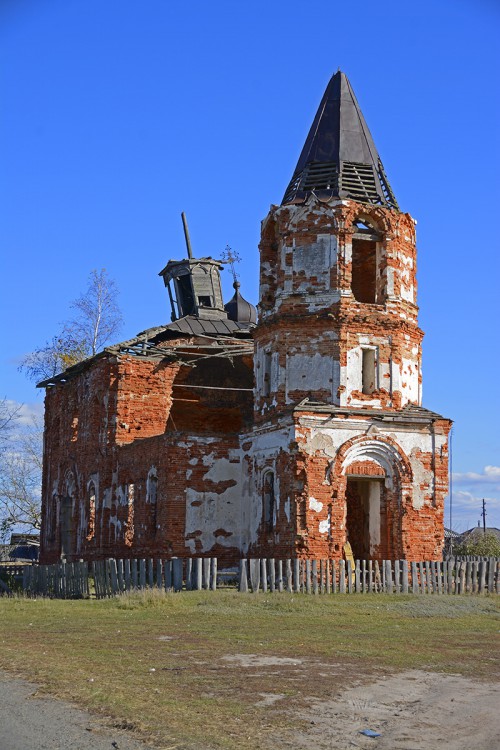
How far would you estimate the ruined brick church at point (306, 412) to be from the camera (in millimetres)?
26250

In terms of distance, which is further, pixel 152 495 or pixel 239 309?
pixel 239 309

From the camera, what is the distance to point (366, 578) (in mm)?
23109

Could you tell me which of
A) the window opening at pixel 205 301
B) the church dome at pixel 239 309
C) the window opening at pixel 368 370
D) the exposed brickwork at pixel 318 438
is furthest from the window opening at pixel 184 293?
the window opening at pixel 368 370

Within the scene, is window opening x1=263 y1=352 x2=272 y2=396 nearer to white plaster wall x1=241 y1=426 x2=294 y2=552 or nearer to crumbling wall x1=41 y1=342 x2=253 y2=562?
white plaster wall x1=241 y1=426 x2=294 y2=552

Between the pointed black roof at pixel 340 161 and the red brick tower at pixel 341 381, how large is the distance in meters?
0.05

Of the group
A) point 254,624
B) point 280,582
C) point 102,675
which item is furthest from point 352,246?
point 102,675

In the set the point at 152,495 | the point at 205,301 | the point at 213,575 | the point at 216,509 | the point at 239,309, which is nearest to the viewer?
the point at 213,575

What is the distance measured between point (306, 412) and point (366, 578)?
4768mm

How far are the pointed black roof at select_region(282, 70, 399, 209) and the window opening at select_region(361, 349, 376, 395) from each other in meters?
4.42

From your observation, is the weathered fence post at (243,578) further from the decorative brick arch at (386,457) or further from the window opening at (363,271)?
the window opening at (363,271)

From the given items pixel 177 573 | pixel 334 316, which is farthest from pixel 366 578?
pixel 334 316

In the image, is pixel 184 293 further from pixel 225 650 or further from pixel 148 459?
pixel 225 650

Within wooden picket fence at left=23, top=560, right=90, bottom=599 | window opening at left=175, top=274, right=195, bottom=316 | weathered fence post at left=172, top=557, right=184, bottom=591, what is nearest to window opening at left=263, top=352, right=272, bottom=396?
wooden picket fence at left=23, top=560, right=90, bottom=599

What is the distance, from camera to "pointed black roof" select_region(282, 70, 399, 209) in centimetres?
2862
